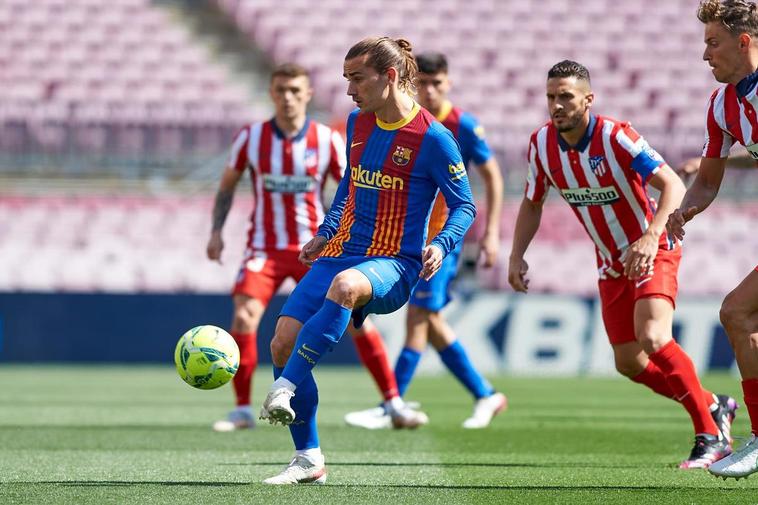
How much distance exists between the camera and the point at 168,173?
17.7 m

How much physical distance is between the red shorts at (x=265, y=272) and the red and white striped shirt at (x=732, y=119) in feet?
11.4

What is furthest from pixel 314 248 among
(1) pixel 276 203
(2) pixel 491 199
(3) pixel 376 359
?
(2) pixel 491 199

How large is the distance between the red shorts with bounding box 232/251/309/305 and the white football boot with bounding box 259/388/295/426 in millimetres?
3399

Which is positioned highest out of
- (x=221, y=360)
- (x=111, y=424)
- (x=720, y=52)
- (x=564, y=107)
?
(x=720, y=52)

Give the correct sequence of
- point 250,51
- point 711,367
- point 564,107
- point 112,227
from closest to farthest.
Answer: point 564,107 < point 711,367 < point 112,227 < point 250,51

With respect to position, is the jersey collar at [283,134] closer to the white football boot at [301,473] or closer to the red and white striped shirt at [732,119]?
the white football boot at [301,473]

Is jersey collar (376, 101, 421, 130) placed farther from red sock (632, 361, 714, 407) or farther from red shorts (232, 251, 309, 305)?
red shorts (232, 251, 309, 305)

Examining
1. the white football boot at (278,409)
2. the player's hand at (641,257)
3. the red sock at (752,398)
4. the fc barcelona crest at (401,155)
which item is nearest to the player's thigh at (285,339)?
the white football boot at (278,409)

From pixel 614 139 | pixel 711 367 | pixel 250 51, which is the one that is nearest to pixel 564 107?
pixel 614 139

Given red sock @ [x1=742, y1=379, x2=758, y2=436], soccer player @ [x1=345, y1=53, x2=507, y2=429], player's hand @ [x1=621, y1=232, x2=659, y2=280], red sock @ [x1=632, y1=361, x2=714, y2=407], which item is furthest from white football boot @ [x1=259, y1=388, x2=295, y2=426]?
soccer player @ [x1=345, y1=53, x2=507, y2=429]

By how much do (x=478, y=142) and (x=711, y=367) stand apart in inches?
274

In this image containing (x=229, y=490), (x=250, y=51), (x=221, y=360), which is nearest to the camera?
(x=229, y=490)

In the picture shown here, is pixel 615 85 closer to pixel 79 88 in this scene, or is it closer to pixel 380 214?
pixel 79 88

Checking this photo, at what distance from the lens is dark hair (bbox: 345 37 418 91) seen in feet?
18.6
